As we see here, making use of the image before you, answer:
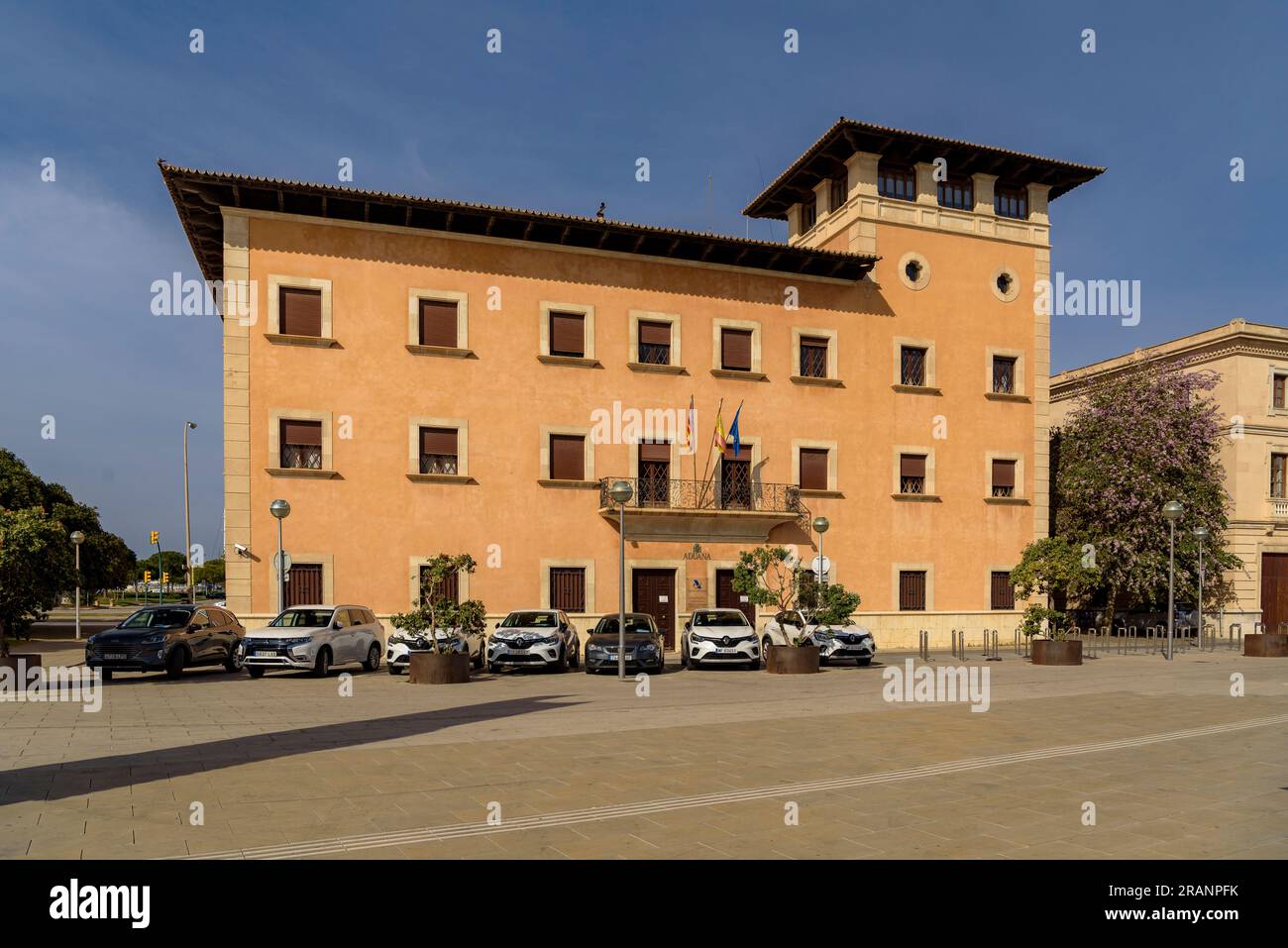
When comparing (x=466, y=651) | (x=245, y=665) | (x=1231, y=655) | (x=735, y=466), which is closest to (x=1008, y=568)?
(x=1231, y=655)

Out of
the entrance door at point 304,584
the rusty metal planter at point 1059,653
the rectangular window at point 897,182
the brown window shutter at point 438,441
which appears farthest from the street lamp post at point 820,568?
the entrance door at point 304,584

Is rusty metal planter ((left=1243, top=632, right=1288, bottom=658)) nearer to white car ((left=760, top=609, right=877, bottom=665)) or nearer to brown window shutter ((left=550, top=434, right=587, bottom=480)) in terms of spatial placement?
white car ((left=760, top=609, right=877, bottom=665))

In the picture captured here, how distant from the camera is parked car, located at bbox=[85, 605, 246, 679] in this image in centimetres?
1842

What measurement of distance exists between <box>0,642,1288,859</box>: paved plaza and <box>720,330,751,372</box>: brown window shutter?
15.1 metres

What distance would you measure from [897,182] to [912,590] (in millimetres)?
13575

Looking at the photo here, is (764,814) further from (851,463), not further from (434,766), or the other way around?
(851,463)

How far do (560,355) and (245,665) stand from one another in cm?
1237

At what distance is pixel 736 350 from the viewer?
96.4 ft

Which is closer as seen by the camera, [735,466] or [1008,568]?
[735,466]

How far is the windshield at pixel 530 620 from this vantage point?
72.0ft

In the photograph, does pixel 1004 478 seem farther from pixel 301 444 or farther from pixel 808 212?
pixel 301 444

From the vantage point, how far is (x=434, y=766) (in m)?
9.22

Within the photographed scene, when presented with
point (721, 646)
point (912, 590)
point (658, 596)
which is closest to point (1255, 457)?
point (912, 590)

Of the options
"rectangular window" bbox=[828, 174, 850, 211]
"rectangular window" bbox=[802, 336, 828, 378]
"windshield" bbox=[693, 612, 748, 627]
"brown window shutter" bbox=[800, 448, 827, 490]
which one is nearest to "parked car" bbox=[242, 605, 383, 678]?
"windshield" bbox=[693, 612, 748, 627]
